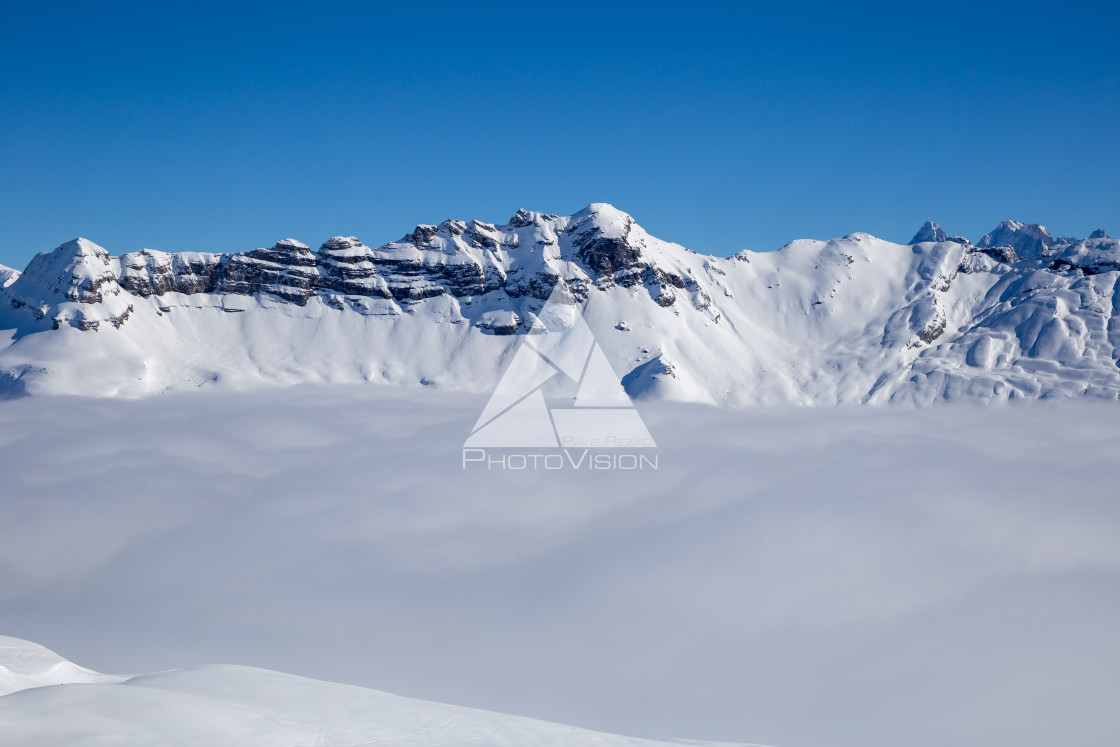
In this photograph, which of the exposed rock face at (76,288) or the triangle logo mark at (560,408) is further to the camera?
the exposed rock face at (76,288)

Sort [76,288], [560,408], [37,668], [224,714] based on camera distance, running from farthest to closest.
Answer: [76,288]
[560,408]
[37,668]
[224,714]

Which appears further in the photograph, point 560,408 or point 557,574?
point 560,408

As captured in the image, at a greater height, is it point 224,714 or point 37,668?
point 37,668

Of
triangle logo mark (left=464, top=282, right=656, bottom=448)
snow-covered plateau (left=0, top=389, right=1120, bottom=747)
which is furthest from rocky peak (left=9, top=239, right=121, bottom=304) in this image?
triangle logo mark (left=464, top=282, right=656, bottom=448)

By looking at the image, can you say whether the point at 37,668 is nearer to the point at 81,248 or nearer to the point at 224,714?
the point at 224,714

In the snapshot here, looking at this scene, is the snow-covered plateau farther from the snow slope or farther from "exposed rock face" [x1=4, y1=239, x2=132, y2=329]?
"exposed rock face" [x1=4, y1=239, x2=132, y2=329]

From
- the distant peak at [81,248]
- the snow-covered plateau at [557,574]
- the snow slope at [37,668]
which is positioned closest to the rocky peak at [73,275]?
the distant peak at [81,248]

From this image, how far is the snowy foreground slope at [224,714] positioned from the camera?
77.8 ft

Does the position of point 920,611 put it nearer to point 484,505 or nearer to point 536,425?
point 484,505

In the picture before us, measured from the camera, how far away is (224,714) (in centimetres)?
2761

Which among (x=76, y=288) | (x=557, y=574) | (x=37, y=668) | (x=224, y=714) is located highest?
(x=76, y=288)

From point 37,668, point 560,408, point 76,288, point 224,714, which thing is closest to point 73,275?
point 76,288

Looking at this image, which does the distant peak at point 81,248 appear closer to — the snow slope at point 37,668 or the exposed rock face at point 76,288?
the exposed rock face at point 76,288

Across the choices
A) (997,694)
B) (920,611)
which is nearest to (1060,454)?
→ (920,611)
